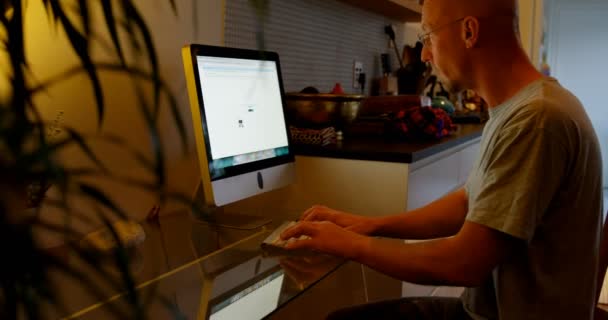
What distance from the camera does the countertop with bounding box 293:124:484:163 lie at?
1.61 metres

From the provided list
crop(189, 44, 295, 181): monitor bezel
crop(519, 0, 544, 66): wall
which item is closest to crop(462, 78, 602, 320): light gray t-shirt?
crop(189, 44, 295, 181): monitor bezel

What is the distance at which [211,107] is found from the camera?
1302 millimetres

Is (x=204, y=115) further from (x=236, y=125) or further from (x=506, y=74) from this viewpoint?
(x=506, y=74)

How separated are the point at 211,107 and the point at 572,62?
16.2 feet

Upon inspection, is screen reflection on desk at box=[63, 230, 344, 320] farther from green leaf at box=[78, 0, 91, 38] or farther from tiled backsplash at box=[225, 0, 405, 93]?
tiled backsplash at box=[225, 0, 405, 93]

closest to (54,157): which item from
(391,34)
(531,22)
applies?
(391,34)

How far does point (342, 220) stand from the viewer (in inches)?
52.1

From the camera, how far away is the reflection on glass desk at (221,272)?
90 cm

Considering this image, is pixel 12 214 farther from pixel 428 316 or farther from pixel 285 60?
pixel 285 60

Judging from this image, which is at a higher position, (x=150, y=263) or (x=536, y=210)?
(x=536, y=210)

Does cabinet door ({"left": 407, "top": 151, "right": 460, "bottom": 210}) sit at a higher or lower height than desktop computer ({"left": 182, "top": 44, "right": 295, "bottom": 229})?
lower

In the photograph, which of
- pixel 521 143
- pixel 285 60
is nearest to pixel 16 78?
pixel 521 143

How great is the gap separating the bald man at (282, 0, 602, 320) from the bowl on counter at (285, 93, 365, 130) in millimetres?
620

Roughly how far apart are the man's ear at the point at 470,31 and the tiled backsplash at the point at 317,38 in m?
0.81
